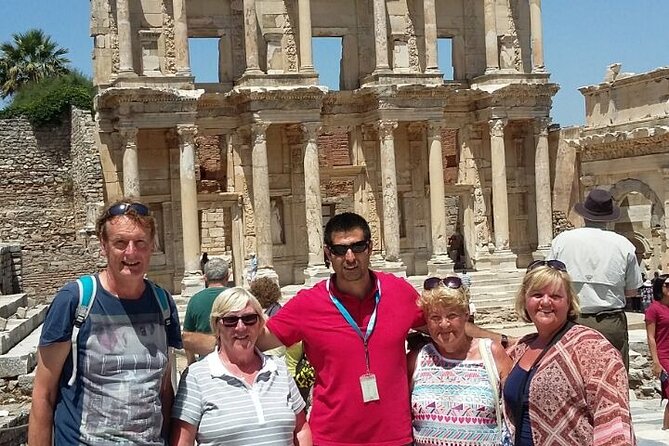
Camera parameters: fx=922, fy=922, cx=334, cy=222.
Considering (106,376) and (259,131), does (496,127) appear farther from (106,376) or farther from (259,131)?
(106,376)

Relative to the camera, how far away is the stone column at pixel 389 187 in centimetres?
2453

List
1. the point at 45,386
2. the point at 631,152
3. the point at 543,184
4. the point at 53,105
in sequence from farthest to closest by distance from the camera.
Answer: the point at 53,105 → the point at 543,184 → the point at 631,152 → the point at 45,386

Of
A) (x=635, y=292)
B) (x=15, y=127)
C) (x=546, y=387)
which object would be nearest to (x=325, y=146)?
(x=15, y=127)

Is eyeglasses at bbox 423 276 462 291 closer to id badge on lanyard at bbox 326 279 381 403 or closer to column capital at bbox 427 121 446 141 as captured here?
id badge on lanyard at bbox 326 279 381 403

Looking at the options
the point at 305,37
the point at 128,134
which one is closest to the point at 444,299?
the point at 128,134

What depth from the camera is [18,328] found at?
45.4ft

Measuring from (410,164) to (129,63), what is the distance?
8.53m

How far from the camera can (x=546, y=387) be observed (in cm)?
465

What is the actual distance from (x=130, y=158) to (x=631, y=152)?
13039 millimetres

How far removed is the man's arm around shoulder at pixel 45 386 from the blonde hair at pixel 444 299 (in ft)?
6.47

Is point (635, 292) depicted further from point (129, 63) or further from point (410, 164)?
point (410, 164)

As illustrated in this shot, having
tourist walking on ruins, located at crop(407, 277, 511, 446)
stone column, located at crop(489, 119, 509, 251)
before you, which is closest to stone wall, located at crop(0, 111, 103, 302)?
stone column, located at crop(489, 119, 509, 251)

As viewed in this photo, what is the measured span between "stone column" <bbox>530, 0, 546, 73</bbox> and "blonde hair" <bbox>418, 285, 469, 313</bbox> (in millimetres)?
22293

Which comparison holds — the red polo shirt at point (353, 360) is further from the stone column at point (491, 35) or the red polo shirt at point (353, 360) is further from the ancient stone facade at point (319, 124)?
the stone column at point (491, 35)
